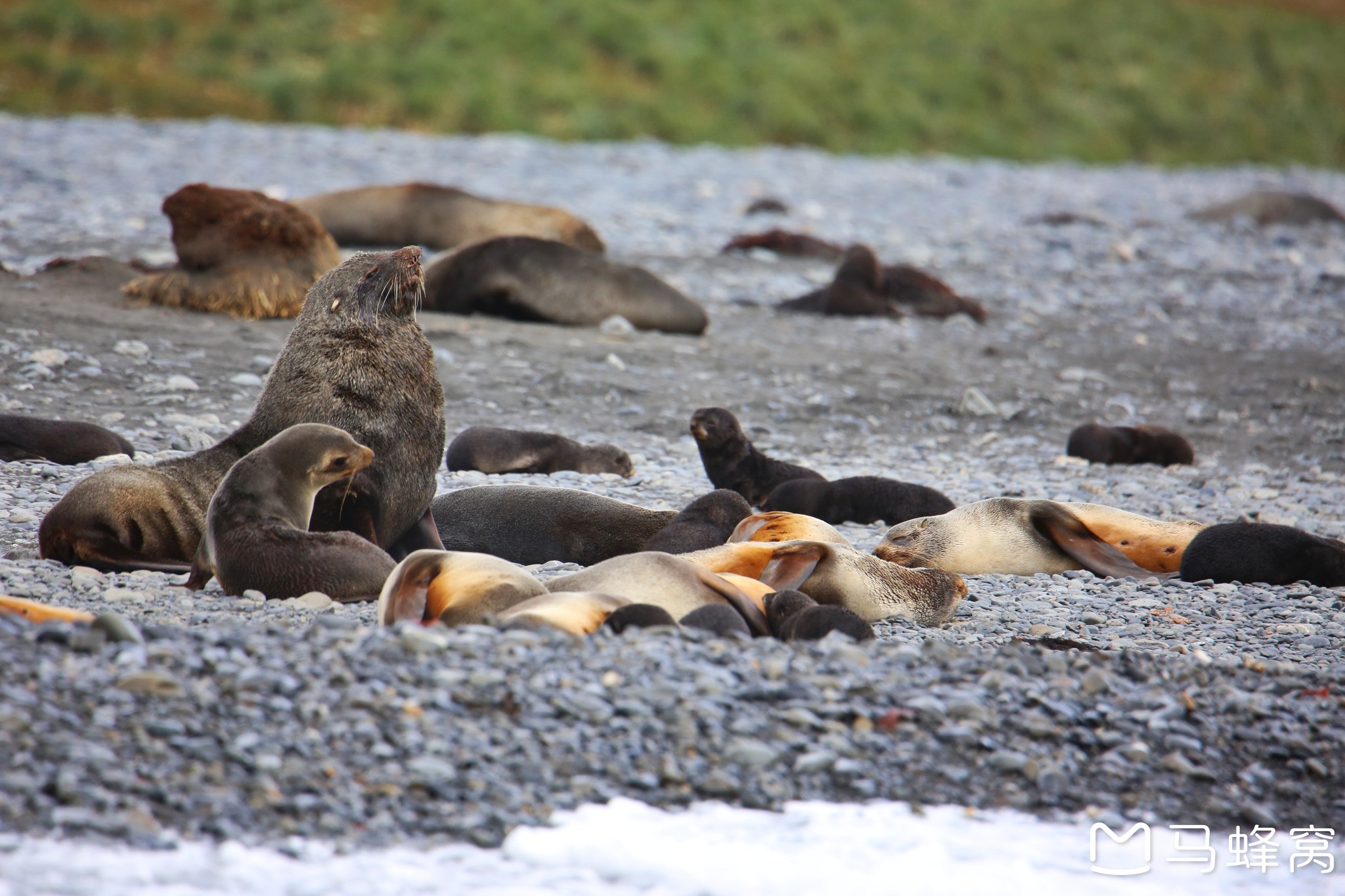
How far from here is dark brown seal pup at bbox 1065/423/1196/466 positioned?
7234 millimetres

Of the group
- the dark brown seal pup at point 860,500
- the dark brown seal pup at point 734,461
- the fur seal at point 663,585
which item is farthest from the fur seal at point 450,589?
the dark brown seal pup at point 734,461

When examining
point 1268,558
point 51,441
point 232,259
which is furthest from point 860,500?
point 232,259

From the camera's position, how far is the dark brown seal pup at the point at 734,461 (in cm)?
611

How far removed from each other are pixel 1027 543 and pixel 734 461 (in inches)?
61.3

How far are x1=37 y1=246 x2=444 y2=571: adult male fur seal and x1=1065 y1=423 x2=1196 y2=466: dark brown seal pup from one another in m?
3.85

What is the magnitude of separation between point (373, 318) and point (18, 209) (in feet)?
23.4

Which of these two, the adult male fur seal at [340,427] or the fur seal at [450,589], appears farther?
the adult male fur seal at [340,427]

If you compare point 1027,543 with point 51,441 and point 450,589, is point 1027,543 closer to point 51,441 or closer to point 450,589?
point 450,589

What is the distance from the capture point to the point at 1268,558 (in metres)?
4.89

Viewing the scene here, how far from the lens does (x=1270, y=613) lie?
455 cm

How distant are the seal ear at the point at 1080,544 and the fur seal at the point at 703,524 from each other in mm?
1143

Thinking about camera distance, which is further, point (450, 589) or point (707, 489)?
point (707, 489)

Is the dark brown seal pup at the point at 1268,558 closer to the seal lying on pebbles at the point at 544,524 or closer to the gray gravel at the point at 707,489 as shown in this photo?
the gray gravel at the point at 707,489

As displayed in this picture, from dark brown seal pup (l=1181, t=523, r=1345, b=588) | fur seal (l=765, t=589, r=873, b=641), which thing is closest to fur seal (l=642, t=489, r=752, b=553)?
fur seal (l=765, t=589, r=873, b=641)
